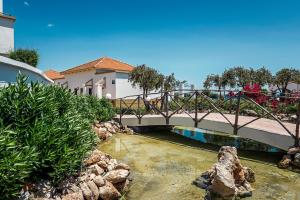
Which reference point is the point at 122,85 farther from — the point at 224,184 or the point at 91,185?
the point at 224,184

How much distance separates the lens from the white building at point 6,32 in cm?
2277

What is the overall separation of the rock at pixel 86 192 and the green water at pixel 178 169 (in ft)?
3.59

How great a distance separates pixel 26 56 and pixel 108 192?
1612cm

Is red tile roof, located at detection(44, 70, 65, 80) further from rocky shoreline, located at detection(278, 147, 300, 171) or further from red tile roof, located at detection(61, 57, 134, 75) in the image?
rocky shoreline, located at detection(278, 147, 300, 171)

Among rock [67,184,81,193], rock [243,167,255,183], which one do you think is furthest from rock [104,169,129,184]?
rock [243,167,255,183]

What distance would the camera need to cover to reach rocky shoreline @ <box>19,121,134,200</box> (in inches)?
177

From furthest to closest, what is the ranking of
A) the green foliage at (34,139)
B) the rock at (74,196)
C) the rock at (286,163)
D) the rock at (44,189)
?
the rock at (286,163), the rock at (74,196), the rock at (44,189), the green foliage at (34,139)

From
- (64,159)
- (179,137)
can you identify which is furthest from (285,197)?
(179,137)

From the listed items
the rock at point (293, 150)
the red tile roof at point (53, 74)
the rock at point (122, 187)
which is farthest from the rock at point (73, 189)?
the red tile roof at point (53, 74)

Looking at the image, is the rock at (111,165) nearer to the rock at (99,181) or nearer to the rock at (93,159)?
the rock at (93,159)

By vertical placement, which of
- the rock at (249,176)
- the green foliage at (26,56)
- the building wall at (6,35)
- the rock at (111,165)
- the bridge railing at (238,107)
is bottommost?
the rock at (249,176)

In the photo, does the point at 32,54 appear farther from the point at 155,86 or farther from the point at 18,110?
the point at 18,110

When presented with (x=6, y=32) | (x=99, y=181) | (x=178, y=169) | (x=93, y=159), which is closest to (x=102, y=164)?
(x=93, y=159)

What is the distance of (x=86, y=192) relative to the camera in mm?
5180
